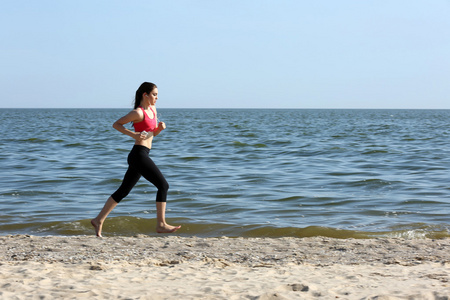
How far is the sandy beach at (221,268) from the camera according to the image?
4.39 m

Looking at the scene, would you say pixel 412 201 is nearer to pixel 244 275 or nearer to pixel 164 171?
pixel 244 275

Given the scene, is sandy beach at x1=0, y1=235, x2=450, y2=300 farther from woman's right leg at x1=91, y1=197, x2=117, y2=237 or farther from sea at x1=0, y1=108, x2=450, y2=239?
sea at x1=0, y1=108, x2=450, y2=239

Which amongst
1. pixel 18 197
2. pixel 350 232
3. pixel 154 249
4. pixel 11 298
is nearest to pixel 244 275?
pixel 154 249

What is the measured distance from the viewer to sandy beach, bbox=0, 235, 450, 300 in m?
4.39

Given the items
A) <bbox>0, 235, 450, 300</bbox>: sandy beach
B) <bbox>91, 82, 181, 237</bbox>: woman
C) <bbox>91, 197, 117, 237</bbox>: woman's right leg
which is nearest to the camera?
<bbox>0, 235, 450, 300</bbox>: sandy beach

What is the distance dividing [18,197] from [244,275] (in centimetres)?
689

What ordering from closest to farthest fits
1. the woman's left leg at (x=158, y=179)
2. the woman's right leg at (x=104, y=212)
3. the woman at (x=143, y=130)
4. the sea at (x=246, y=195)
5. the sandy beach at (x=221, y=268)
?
the sandy beach at (x=221, y=268), the woman at (x=143, y=130), the woman's left leg at (x=158, y=179), the woman's right leg at (x=104, y=212), the sea at (x=246, y=195)

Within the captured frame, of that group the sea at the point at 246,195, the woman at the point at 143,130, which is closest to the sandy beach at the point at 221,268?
the woman at the point at 143,130

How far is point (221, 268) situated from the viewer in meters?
5.33

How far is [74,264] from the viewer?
5.37 meters

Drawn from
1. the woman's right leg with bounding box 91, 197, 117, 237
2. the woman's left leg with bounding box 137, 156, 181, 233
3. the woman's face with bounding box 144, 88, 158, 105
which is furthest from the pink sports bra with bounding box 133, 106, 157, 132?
the woman's right leg with bounding box 91, 197, 117, 237

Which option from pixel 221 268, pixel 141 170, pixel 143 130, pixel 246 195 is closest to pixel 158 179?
pixel 141 170

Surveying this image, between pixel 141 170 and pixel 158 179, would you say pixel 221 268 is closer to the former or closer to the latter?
pixel 158 179

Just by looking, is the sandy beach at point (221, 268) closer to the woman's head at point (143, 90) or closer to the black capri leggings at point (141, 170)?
the black capri leggings at point (141, 170)
